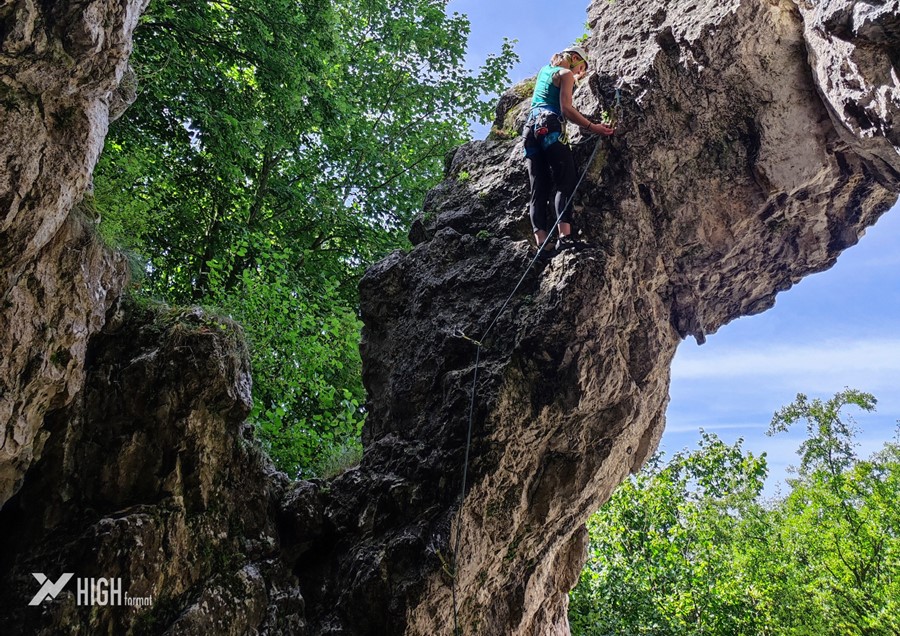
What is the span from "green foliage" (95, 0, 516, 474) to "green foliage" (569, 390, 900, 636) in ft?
25.5

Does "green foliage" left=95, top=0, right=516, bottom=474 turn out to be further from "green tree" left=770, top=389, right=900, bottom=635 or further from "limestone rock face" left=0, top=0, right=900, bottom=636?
"green tree" left=770, top=389, right=900, bottom=635

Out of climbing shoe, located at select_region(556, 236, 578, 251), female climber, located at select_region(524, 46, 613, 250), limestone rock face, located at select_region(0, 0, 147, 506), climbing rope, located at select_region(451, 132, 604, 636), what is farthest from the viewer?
female climber, located at select_region(524, 46, 613, 250)

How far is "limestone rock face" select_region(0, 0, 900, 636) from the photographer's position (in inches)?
165

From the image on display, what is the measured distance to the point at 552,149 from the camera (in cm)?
597

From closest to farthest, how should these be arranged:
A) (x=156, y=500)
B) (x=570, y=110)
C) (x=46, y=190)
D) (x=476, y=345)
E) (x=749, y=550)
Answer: (x=46, y=190) < (x=156, y=500) < (x=476, y=345) < (x=570, y=110) < (x=749, y=550)

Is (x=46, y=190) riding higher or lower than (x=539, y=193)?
lower

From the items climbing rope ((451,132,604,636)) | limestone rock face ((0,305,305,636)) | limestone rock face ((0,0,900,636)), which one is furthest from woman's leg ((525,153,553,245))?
limestone rock face ((0,305,305,636))

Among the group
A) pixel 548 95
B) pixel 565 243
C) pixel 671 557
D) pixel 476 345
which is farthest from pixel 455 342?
pixel 671 557

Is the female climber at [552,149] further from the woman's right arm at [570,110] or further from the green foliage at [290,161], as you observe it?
the green foliage at [290,161]

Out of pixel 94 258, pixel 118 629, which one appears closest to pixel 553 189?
pixel 94 258

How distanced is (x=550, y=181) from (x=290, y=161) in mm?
7044

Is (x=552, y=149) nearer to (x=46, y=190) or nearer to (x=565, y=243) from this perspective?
(x=565, y=243)

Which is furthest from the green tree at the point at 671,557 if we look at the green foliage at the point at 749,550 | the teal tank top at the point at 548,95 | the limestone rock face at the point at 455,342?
the teal tank top at the point at 548,95

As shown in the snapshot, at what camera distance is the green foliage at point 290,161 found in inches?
340
